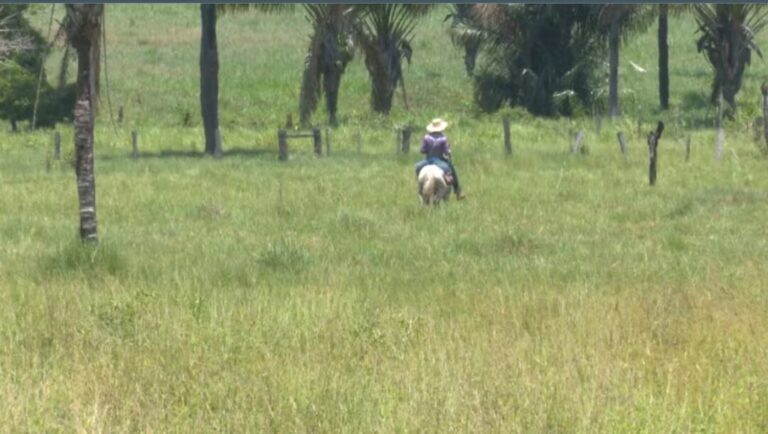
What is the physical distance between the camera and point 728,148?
3017 cm

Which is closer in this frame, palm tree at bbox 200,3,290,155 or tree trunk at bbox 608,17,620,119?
palm tree at bbox 200,3,290,155

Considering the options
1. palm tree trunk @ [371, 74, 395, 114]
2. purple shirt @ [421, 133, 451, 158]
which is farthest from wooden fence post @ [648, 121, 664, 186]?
palm tree trunk @ [371, 74, 395, 114]

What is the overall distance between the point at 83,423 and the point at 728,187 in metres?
16.8

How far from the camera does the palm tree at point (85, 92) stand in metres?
13.8

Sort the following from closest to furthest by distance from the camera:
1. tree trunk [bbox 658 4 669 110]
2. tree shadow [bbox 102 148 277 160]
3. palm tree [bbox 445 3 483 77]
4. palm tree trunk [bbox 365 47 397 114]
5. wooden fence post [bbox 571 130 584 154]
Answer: wooden fence post [bbox 571 130 584 154] → tree shadow [bbox 102 148 277 160] → palm tree trunk [bbox 365 47 397 114] → tree trunk [bbox 658 4 669 110] → palm tree [bbox 445 3 483 77]

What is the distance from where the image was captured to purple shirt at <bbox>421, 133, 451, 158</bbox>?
20188mm

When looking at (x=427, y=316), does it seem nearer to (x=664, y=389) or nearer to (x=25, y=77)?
(x=664, y=389)

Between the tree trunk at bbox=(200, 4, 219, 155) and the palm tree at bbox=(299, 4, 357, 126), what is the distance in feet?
11.9

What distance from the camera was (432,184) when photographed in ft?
65.1

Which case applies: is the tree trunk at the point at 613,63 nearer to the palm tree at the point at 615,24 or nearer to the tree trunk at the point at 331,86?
the palm tree at the point at 615,24

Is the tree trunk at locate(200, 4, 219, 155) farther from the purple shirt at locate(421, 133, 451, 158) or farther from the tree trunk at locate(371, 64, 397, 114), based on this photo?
the purple shirt at locate(421, 133, 451, 158)

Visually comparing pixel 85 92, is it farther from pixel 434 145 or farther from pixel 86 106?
pixel 434 145

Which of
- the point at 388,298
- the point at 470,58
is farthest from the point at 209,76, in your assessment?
the point at 388,298

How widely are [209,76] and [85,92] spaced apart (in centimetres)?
2032
